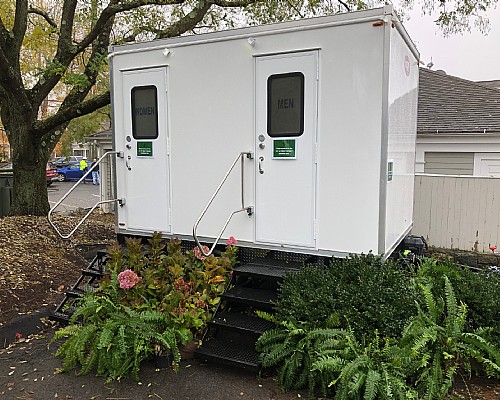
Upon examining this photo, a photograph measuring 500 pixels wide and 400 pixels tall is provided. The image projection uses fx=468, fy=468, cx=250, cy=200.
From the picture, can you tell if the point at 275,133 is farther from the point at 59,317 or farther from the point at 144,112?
the point at 59,317

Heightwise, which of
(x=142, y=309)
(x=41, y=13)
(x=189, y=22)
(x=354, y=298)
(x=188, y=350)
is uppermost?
(x=41, y=13)

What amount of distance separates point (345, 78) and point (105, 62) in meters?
4.98

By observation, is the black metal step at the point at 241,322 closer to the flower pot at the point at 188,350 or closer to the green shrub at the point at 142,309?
the green shrub at the point at 142,309

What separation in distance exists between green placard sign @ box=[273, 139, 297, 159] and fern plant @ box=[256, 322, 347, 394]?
1.57 meters

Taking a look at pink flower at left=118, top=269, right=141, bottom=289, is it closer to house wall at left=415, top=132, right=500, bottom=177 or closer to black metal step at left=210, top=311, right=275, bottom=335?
black metal step at left=210, top=311, right=275, bottom=335

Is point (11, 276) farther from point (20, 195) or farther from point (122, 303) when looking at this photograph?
point (20, 195)

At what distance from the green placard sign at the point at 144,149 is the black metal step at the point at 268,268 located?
165 cm

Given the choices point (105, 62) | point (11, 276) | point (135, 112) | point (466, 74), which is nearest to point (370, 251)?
point (135, 112)

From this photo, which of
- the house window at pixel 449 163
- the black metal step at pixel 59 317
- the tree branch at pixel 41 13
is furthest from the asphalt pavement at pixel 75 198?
the black metal step at pixel 59 317

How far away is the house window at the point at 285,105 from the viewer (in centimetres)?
425

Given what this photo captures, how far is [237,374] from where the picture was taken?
369 cm

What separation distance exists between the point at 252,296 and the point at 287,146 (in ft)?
4.59

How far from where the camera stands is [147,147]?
5113mm

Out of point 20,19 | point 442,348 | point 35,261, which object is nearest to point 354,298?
point 442,348
